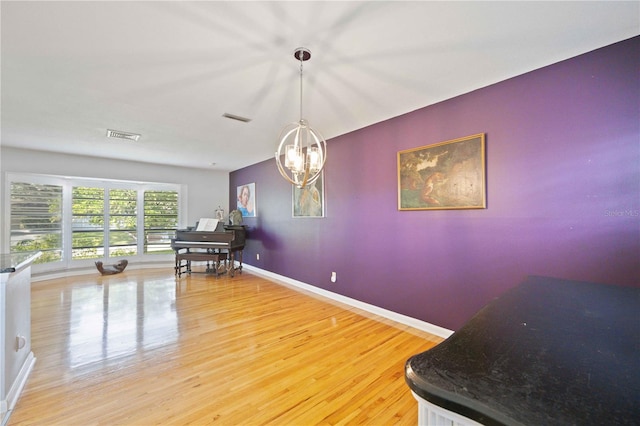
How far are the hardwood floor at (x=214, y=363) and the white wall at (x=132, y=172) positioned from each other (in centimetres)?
257

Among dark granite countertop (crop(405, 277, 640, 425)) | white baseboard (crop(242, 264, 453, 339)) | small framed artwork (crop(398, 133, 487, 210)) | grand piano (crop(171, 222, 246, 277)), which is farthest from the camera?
grand piano (crop(171, 222, 246, 277))

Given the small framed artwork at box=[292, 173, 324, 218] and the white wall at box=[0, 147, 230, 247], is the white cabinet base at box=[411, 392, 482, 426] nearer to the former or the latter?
the small framed artwork at box=[292, 173, 324, 218]

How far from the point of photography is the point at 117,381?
200 centimetres

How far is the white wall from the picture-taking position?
4.77 meters

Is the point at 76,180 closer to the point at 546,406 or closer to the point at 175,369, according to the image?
the point at 175,369

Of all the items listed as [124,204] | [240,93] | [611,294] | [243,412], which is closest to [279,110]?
[240,93]

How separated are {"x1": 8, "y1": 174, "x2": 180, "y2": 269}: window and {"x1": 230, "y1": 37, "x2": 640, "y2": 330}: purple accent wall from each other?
4.89 metres

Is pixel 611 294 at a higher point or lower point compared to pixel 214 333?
higher

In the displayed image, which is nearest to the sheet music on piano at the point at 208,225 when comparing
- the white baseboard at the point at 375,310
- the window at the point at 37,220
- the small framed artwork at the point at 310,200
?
the white baseboard at the point at 375,310

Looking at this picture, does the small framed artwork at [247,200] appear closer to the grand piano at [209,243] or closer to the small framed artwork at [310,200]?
the grand piano at [209,243]

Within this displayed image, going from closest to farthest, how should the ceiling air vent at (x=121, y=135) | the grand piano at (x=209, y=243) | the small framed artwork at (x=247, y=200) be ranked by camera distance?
1. the ceiling air vent at (x=121, y=135)
2. the grand piano at (x=209, y=243)
3. the small framed artwork at (x=247, y=200)

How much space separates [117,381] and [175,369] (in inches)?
15.2

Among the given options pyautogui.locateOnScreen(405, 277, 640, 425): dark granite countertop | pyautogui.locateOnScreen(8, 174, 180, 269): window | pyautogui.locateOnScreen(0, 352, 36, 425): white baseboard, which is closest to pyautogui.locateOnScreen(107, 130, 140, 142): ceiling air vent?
pyautogui.locateOnScreen(8, 174, 180, 269): window

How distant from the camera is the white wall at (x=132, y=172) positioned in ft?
15.7
